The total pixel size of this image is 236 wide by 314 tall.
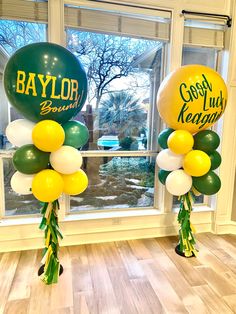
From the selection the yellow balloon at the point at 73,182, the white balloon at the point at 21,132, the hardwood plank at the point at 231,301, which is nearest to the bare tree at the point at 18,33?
the white balloon at the point at 21,132

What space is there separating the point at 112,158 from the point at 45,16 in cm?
142

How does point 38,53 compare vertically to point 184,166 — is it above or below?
above

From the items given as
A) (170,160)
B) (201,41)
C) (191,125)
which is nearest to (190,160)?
(170,160)

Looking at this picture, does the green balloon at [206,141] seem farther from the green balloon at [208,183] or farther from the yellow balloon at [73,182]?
the yellow balloon at [73,182]

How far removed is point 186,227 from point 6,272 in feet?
5.18

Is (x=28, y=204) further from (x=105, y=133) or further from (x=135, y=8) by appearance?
(x=135, y=8)

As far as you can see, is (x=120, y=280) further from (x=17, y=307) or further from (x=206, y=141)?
(x=206, y=141)

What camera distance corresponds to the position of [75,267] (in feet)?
6.75

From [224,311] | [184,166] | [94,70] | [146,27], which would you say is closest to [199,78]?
[184,166]

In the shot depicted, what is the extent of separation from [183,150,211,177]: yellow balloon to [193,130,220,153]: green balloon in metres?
0.05

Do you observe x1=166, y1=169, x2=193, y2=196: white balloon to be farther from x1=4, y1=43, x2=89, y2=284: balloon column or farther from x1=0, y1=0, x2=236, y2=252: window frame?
x1=4, y1=43, x2=89, y2=284: balloon column

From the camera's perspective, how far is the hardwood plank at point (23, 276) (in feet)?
5.69

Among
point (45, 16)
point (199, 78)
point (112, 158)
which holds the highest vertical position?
point (45, 16)

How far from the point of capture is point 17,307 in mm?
1616
